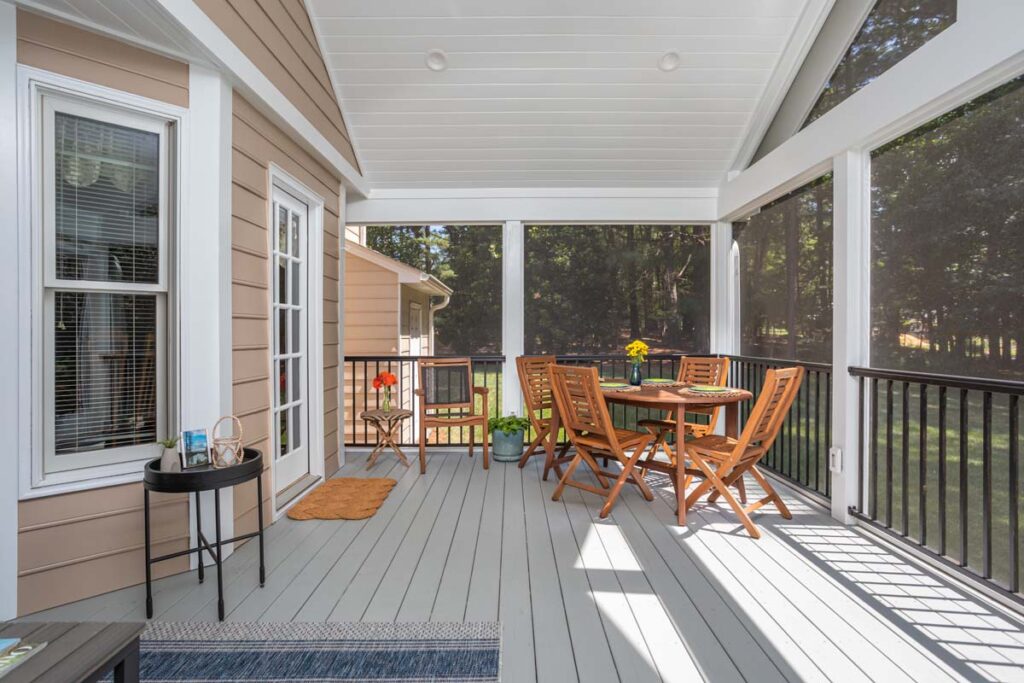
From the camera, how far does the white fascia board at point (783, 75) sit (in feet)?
10.7

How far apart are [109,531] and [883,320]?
3977 mm

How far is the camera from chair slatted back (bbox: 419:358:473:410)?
4.38 meters

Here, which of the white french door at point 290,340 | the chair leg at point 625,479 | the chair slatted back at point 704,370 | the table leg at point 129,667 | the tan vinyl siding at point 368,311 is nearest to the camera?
the table leg at point 129,667

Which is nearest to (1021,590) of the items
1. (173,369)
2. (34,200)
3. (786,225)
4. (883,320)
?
(883,320)

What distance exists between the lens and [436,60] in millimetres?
3637

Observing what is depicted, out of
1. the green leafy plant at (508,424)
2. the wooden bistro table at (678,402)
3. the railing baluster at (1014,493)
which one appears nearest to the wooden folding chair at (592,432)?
the wooden bistro table at (678,402)

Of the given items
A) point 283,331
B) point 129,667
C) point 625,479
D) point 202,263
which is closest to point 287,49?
point 202,263

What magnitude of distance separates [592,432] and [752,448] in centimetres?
97

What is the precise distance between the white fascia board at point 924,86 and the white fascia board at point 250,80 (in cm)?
324

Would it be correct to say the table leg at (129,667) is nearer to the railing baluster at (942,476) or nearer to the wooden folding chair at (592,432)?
the wooden folding chair at (592,432)

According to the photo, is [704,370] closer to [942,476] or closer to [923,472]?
[923,472]

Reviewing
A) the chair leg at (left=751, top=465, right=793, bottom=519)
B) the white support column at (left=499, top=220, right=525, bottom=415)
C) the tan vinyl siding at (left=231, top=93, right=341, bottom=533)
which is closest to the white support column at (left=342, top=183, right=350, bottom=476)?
the tan vinyl siding at (left=231, top=93, right=341, bottom=533)

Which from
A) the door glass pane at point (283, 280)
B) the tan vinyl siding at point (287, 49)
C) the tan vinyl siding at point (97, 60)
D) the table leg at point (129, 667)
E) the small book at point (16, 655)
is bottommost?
the table leg at point (129, 667)

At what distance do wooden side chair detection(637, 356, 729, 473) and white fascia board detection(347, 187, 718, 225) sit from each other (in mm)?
1457
